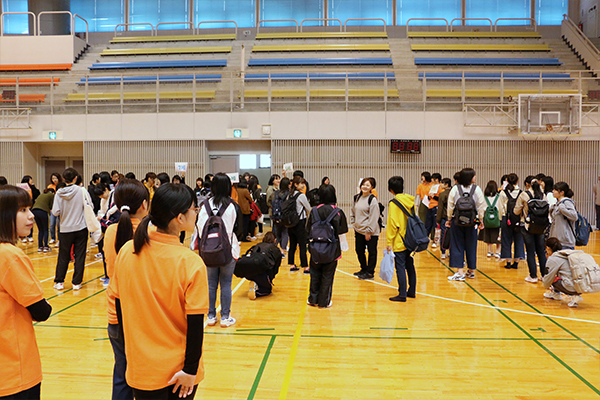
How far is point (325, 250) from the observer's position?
5293 mm

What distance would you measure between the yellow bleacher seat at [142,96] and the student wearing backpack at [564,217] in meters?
11.0

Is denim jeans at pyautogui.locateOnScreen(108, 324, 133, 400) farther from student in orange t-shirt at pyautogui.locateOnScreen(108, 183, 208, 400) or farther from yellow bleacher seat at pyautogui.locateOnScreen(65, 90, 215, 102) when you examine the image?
yellow bleacher seat at pyautogui.locateOnScreen(65, 90, 215, 102)

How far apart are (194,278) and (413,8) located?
20048 mm

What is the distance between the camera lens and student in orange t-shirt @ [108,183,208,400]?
5.99 feet

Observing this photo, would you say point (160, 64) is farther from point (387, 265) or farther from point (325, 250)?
point (387, 265)

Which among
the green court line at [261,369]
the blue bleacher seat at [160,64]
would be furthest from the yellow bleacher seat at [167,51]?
the green court line at [261,369]

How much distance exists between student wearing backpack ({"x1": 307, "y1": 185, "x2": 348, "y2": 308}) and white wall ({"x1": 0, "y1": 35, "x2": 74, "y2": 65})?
15271 mm

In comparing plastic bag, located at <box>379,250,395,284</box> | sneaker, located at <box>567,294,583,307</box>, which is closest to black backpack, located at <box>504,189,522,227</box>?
sneaker, located at <box>567,294,583,307</box>

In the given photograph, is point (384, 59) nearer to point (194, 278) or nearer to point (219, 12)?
point (219, 12)

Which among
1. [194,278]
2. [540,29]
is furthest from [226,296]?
[540,29]

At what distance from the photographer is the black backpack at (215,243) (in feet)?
14.2

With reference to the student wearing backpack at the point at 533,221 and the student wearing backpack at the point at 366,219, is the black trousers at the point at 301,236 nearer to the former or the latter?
the student wearing backpack at the point at 366,219

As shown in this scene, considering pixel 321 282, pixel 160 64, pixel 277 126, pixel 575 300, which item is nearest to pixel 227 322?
pixel 321 282

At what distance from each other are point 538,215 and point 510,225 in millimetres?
1109
